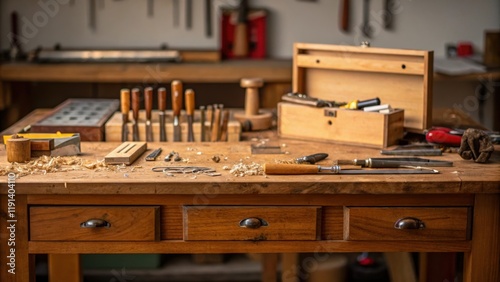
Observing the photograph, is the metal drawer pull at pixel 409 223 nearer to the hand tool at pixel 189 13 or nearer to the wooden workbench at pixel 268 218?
the wooden workbench at pixel 268 218

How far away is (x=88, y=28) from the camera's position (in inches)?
223

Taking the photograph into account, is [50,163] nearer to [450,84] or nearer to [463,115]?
[463,115]

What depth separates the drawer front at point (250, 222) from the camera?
8.05 ft

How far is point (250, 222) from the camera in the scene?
96.4 inches

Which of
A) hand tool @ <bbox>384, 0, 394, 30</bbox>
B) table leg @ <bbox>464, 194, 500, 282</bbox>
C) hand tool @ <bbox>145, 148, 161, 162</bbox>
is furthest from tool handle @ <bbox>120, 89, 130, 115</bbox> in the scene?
hand tool @ <bbox>384, 0, 394, 30</bbox>

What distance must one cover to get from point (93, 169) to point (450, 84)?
3732 mm

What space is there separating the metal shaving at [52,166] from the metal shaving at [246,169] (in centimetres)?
37

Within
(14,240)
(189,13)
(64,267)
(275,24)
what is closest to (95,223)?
(14,240)

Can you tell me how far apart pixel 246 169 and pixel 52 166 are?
0.61 metres

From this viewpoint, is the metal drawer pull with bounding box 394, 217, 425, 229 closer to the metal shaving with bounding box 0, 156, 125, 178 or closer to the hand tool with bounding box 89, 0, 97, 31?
the metal shaving with bounding box 0, 156, 125, 178

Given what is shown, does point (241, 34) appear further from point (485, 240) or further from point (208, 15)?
point (485, 240)

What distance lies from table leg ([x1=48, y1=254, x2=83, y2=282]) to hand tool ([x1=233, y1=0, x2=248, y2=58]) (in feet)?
8.66

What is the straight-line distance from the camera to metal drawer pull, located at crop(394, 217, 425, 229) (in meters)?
2.46

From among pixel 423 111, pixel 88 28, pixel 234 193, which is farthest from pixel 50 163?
pixel 88 28
